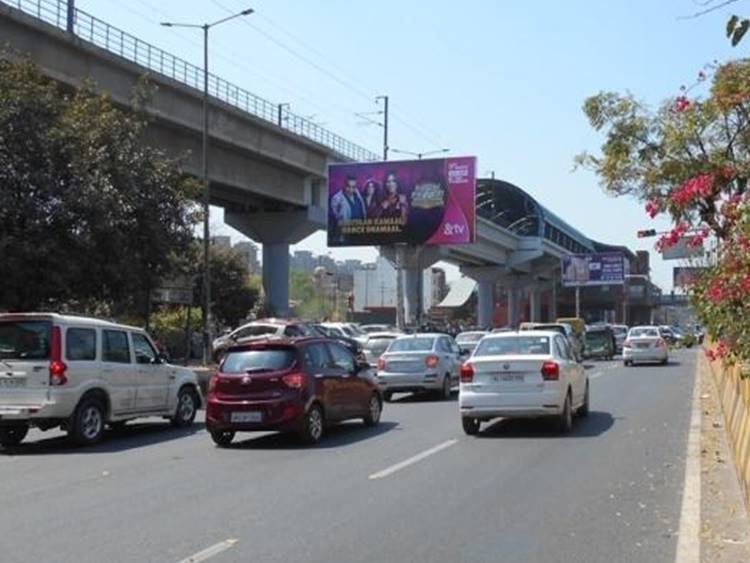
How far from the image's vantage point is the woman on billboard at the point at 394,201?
2018 inches

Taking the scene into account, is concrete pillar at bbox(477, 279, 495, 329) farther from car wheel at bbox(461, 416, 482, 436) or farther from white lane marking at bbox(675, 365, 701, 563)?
white lane marking at bbox(675, 365, 701, 563)

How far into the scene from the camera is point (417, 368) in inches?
929

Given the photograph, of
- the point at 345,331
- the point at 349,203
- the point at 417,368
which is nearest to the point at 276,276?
the point at 349,203

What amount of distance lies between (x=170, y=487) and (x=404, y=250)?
47.2 metres

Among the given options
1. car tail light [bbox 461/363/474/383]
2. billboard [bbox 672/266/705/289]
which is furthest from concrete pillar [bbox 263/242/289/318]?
car tail light [bbox 461/363/474/383]

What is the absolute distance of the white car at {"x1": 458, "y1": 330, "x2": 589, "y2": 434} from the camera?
50.2 ft

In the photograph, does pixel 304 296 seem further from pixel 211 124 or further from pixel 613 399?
pixel 613 399

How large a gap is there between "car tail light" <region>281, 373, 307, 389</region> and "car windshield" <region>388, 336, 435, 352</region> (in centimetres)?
930

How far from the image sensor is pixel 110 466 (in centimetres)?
1289

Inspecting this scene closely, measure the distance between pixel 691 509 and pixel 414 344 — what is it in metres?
15.3

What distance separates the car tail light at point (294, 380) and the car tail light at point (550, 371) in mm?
3614

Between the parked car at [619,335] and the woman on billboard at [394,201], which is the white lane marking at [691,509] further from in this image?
the parked car at [619,335]

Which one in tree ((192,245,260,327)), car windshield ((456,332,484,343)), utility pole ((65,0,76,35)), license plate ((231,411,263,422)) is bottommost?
license plate ((231,411,263,422))

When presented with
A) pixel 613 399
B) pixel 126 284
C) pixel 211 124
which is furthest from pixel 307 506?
pixel 211 124
